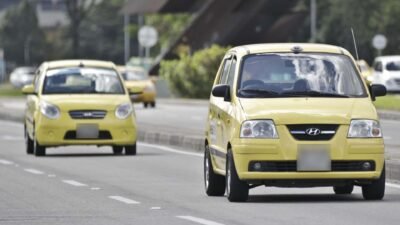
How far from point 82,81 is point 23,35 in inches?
4326

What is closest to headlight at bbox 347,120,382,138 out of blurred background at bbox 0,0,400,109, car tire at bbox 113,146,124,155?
car tire at bbox 113,146,124,155

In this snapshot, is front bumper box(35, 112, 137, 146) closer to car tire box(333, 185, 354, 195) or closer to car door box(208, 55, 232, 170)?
car door box(208, 55, 232, 170)

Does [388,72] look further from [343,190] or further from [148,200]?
[148,200]

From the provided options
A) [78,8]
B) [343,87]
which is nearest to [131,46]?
[78,8]

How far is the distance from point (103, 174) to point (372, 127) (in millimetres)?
6570

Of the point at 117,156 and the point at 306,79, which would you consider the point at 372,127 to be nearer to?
the point at 306,79

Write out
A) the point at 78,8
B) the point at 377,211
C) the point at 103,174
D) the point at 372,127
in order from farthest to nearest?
the point at 78,8
the point at 103,174
the point at 372,127
the point at 377,211

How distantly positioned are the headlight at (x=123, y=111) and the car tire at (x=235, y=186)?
1054 cm

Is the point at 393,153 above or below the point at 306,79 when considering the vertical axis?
below

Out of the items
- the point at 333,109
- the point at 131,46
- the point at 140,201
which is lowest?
the point at 131,46

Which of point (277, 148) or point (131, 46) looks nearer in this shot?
point (277, 148)

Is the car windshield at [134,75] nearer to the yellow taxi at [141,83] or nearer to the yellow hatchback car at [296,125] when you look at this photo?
the yellow taxi at [141,83]

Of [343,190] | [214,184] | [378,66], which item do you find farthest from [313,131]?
[378,66]

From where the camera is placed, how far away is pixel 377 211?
15016 mm
